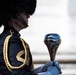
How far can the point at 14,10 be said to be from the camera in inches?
110

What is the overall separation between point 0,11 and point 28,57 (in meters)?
0.39

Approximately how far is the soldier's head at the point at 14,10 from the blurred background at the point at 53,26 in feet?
9.50

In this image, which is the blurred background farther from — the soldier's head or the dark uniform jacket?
the dark uniform jacket

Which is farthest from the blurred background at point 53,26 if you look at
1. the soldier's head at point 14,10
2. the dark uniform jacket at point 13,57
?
the dark uniform jacket at point 13,57

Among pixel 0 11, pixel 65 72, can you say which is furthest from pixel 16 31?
pixel 65 72

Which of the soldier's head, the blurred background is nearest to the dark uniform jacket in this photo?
the soldier's head

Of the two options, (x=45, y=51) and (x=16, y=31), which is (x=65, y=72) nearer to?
(x=45, y=51)

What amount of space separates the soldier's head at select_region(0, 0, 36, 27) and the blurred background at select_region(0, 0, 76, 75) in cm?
290

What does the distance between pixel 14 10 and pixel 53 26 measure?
3.16 meters

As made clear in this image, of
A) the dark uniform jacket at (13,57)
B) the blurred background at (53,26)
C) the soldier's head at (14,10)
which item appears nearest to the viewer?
the dark uniform jacket at (13,57)

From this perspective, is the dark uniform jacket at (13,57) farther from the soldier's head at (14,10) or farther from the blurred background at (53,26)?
the blurred background at (53,26)

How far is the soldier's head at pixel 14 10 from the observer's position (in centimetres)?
277

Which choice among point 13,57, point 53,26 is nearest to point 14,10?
point 13,57

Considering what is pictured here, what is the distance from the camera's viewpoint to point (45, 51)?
5.74 metres
